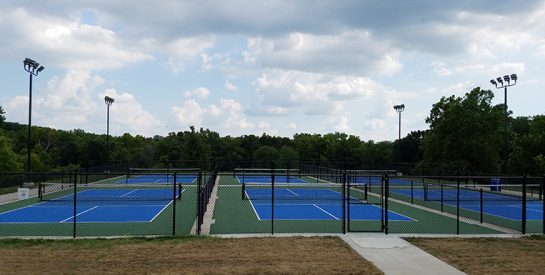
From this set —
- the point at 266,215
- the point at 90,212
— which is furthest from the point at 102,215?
the point at 266,215

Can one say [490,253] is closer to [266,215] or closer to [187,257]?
[187,257]

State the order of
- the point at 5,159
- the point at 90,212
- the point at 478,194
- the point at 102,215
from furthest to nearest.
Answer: the point at 5,159, the point at 478,194, the point at 90,212, the point at 102,215

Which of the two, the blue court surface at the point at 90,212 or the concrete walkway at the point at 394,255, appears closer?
the concrete walkway at the point at 394,255

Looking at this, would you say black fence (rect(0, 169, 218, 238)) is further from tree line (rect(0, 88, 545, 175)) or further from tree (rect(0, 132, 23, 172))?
tree line (rect(0, 88, 545, 175))

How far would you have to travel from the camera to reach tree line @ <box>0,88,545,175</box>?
47.5 meters

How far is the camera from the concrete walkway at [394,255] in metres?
10.4

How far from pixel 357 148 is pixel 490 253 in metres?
73.4

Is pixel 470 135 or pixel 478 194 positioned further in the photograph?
pixel 470 135

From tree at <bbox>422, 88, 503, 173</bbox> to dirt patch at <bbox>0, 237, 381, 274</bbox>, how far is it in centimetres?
3707

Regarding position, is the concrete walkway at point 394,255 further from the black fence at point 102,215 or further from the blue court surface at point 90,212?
the blue court surface at point 90,212

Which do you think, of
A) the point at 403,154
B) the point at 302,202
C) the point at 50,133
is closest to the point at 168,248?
the point at 302,202

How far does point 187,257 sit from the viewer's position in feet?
37.3

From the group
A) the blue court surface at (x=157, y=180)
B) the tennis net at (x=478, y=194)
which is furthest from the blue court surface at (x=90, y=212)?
the blue court surface at (x=157, y=180)

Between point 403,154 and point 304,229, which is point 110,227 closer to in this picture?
point 304,229
